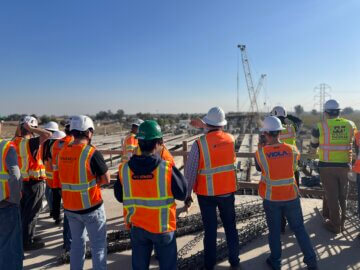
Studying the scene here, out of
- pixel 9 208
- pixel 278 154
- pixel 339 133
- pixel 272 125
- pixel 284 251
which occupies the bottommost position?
pixel 284 251

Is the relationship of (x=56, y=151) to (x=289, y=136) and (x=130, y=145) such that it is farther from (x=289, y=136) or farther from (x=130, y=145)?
(x=289, y=136)

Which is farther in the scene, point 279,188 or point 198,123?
point 198,123

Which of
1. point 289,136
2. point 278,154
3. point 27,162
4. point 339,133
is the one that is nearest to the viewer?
point 278,154

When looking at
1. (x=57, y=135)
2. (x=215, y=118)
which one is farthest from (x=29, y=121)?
(x=215, y=118)

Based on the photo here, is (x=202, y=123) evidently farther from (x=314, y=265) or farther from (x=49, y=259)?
(x=49, y=259)

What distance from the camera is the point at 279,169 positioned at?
3582 millimetres

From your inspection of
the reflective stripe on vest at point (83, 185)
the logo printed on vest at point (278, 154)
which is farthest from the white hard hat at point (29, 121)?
the logo printed on vest at point (278, 154)

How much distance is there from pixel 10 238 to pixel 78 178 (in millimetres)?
1060

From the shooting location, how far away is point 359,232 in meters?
4.81

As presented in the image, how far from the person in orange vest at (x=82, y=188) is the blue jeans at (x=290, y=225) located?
209 centimetres

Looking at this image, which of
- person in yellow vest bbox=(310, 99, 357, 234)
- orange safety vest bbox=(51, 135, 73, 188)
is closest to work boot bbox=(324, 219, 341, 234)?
person in yellow vest bbox=(310, 99, 357, 234)

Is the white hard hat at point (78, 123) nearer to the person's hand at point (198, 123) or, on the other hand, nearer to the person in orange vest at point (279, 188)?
the person's hand at point (198, 123)

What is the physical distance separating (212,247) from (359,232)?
2.83 meters

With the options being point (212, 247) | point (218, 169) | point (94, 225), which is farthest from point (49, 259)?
point (218, 169)
